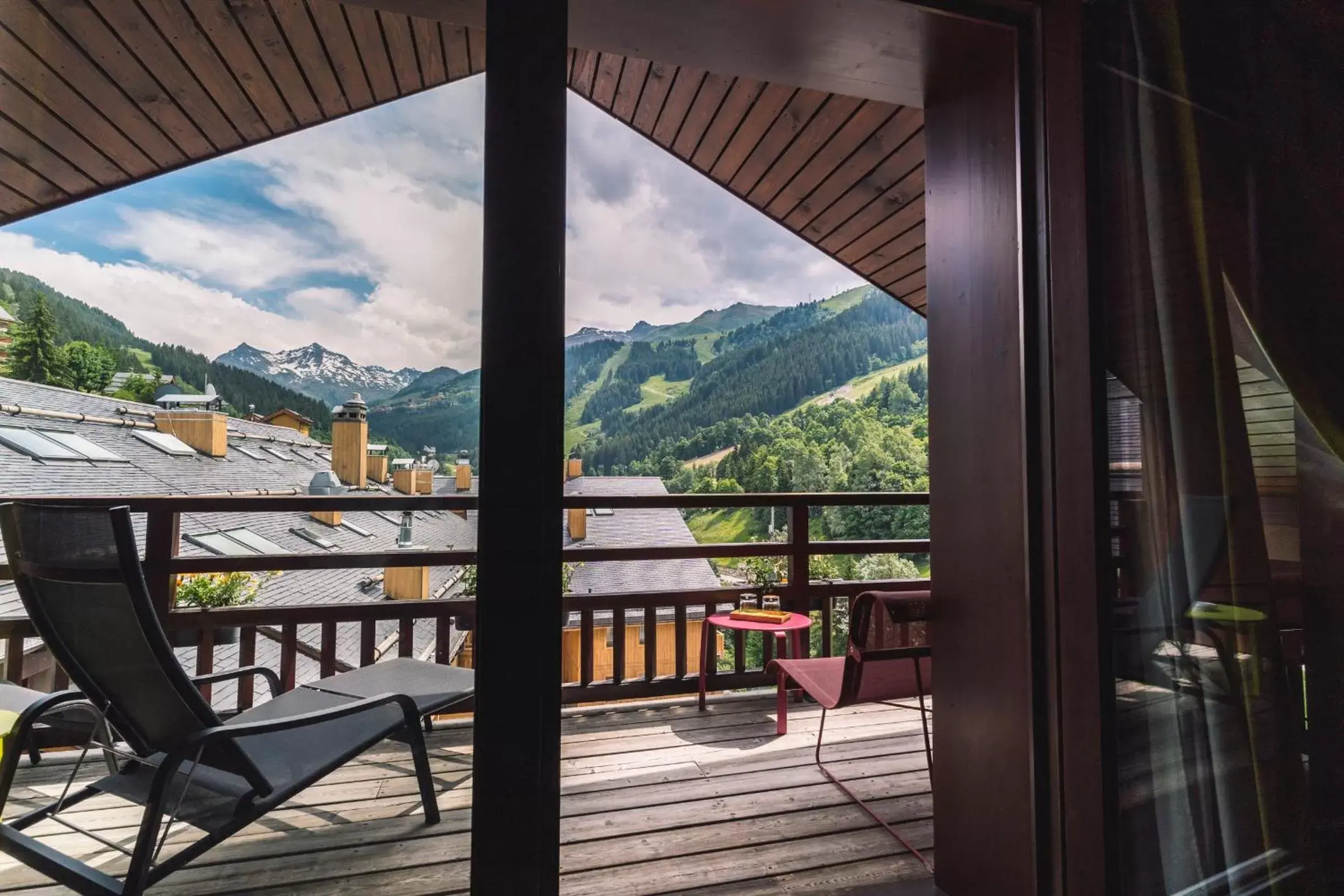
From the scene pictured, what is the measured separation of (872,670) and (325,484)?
1.94 m

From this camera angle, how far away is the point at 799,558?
3330 mm

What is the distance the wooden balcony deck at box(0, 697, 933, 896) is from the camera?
4.98ft

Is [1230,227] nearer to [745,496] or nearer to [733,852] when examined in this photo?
[733,852]

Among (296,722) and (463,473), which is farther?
(296,722)

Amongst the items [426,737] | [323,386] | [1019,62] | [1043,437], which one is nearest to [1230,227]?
[1043,437]

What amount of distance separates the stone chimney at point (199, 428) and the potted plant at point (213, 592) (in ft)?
1.77

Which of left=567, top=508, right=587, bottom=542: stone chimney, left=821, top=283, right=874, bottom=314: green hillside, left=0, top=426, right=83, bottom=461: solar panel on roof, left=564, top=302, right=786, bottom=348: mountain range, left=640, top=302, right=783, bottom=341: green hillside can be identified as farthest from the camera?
left=821, top=283, right=874, bottom=314: green hillside

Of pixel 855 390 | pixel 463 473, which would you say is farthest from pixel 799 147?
pixel 463 473

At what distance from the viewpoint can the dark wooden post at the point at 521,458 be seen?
3.53 feet

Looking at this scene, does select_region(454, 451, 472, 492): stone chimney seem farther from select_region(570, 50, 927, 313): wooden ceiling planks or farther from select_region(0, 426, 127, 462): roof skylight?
select_region(570, 50, 927, 313): wooden ceiling planks

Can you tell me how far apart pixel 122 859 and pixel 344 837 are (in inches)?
20.5

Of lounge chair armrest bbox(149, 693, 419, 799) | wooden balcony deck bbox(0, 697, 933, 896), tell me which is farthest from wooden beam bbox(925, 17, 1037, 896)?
lounge chair armrest bbox(149, 693, 419, 799)

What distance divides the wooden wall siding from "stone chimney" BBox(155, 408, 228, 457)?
1.76 ft

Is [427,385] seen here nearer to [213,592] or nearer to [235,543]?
[235,543]
